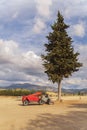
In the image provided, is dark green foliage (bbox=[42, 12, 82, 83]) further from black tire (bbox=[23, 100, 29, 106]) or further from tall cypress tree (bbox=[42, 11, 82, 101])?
black tire (bbox=[23, 100, 29, 106])

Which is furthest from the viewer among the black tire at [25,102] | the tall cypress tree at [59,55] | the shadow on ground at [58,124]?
the tall cypress tree at [59,55]

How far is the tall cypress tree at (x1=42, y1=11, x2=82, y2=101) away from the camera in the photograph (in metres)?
46.7

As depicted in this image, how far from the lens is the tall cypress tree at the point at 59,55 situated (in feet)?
153

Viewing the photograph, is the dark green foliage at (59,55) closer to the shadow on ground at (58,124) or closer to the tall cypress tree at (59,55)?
the tall cypress tree at (59,55)

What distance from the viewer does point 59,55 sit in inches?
1832

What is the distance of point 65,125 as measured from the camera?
21.8 m

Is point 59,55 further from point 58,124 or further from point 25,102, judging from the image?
point 58,124

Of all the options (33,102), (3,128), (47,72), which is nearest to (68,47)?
(47,72)

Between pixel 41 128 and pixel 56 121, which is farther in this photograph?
pixel 56 121

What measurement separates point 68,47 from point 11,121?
2455 cm

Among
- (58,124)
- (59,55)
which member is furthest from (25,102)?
(58,124)

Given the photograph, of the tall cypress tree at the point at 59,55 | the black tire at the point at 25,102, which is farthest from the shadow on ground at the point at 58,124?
the tall cypress tree at the point at 59,55

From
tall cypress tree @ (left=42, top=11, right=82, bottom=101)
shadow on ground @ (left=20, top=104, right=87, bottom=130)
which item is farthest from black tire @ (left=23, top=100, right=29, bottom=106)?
shadow on ground @ (left=20, top=104, right=87, bottom=130)

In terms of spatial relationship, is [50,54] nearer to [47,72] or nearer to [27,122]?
[47,72]
